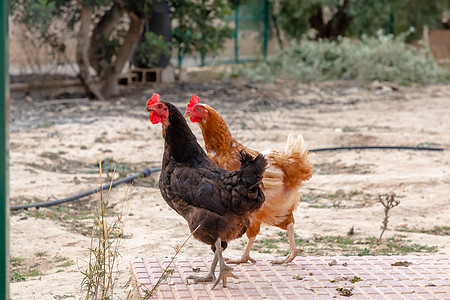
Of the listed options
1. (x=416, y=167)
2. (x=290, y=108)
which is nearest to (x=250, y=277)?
(x=416, y=167)

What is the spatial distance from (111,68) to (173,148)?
9.59m

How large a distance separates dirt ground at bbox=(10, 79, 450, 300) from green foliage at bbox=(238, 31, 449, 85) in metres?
2.23

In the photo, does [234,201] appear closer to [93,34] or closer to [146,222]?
[146,222]

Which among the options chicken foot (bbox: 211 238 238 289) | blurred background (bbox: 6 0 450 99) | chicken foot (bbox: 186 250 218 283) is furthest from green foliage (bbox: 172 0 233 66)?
chicken foot (bbox: 211 238 238 289)

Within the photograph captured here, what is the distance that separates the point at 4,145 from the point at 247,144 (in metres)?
6.73

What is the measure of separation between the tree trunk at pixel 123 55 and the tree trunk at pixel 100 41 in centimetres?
20

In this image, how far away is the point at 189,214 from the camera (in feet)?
11.5

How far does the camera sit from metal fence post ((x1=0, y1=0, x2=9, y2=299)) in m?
1.92

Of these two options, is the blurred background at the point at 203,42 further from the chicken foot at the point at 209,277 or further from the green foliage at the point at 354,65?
the chicken foot at the point at 209,277

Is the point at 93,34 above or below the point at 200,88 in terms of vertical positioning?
above

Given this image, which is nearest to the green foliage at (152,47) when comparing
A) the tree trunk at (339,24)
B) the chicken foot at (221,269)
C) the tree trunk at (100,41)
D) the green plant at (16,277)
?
the tree trunk at (100,41)

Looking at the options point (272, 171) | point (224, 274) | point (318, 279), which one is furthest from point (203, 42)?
point (224, 274)

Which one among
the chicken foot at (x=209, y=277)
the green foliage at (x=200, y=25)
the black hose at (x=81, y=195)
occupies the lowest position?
the black hose at (x=81, y=195)

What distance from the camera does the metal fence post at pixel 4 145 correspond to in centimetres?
192
